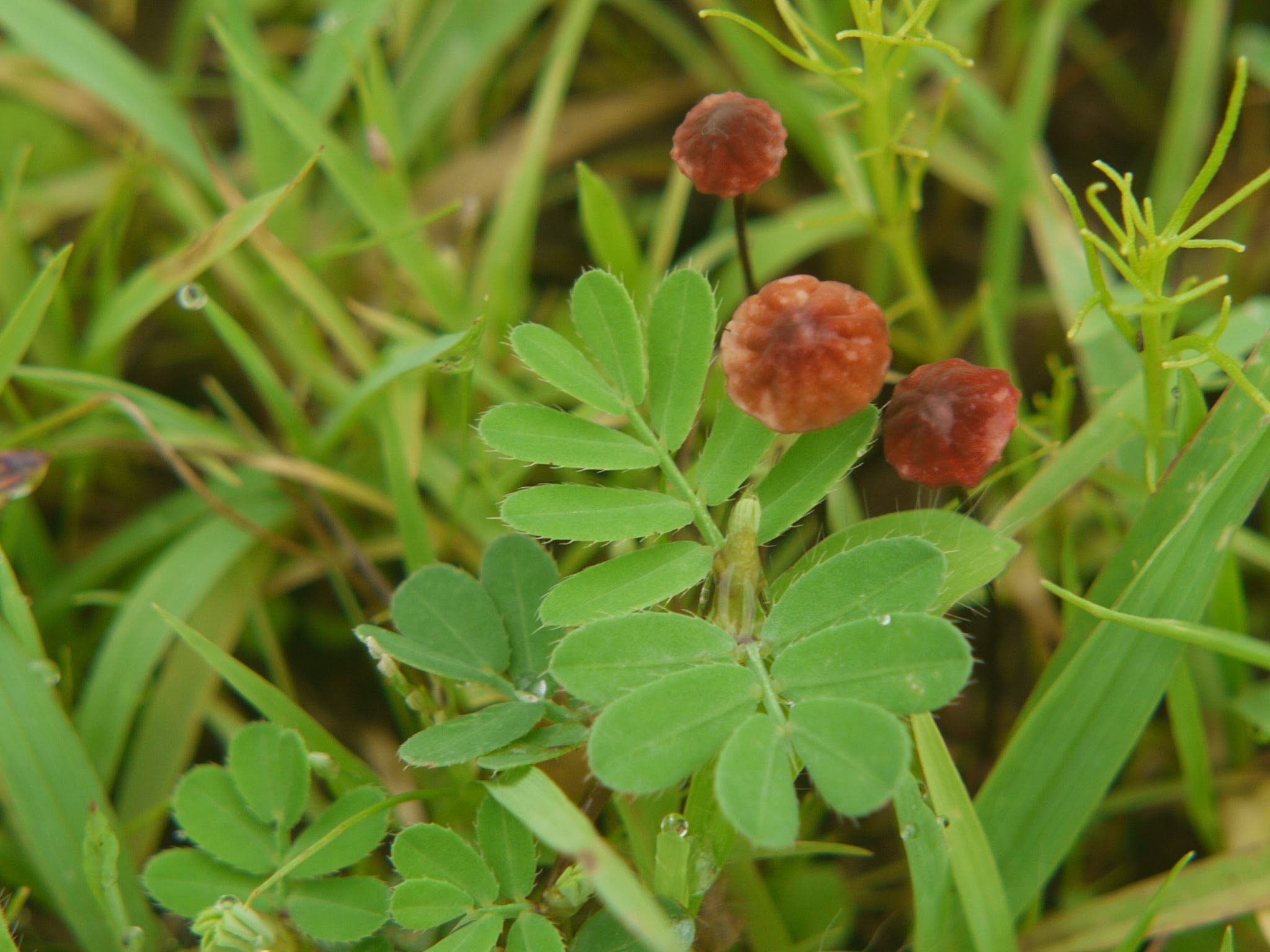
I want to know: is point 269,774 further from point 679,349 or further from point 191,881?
point 679,349

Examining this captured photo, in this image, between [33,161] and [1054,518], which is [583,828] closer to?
[1054,518]

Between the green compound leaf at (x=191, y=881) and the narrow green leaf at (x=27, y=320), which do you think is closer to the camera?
the green compound leaf at (x=191, y=881)

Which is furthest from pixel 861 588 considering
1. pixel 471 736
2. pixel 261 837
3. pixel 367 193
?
pixel 367 193

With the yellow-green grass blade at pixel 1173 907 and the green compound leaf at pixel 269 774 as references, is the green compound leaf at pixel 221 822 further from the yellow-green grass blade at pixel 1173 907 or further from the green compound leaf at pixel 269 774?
the yellow-green grass blade at pixel 1173 907

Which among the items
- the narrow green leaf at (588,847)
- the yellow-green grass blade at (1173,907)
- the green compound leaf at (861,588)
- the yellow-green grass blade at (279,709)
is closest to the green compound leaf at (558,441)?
the green compound leaf at (861,588)

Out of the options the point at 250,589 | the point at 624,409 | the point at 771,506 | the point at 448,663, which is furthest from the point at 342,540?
the point at 771,506

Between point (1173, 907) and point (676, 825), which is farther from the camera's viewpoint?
point (1173, 907)
